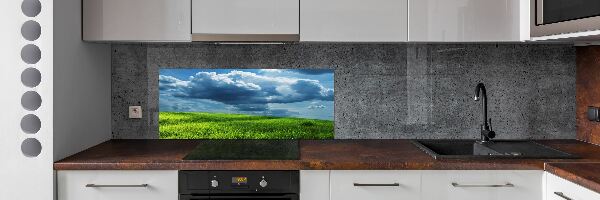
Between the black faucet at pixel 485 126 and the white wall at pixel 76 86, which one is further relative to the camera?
the black faucet at pixel 485 126

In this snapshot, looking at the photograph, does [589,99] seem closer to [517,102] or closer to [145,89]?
[517,102]

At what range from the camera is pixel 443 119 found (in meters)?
3.26

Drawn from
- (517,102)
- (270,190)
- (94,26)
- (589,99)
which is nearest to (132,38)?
(94,26)

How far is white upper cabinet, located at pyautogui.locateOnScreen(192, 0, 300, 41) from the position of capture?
2.82 m

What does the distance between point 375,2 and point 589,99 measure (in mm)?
1222

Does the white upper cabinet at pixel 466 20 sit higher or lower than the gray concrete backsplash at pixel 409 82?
higher

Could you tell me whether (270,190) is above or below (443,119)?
below
